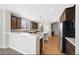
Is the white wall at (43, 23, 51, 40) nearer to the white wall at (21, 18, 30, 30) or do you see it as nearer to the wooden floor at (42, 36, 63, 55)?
the wooden floor at (42, 36, 63, 55)

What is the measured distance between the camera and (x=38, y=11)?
6.91 ft

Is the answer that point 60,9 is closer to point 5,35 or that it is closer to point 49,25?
point 49,25

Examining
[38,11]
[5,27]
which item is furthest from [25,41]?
[38,11]

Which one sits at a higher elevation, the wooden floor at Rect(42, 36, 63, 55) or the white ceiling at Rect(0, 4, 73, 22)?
the white ceiling at Rect(0, 4, 73, 22)

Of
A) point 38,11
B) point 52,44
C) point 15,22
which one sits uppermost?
point 38,11

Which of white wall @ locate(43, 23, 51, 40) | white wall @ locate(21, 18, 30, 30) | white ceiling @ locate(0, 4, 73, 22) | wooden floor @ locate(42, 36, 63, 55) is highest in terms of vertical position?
white ceiling @ locate(0, 4, 73, 22)

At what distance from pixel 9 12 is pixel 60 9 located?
86cm

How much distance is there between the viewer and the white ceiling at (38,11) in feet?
6.50

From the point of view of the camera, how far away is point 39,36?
7.17ft

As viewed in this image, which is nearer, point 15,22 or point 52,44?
point 15,22

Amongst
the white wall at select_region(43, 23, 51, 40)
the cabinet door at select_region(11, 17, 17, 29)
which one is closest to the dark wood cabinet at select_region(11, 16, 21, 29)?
the cabinet door at select_region(11, 17, 17, 29)

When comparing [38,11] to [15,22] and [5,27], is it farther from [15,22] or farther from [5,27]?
[5,27]

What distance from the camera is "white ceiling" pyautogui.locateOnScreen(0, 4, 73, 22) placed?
78.0 inches

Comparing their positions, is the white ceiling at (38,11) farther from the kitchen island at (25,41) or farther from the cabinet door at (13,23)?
the kitchen island at (25,41)
